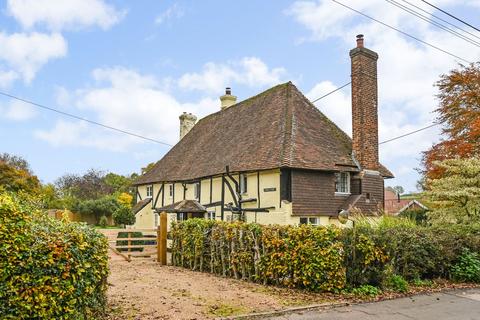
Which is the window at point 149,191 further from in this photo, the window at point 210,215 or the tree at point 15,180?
the tree at point 15,180

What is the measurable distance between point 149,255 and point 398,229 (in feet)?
33.9

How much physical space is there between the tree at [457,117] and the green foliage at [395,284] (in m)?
13.4

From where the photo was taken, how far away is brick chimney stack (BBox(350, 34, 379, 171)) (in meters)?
18.0

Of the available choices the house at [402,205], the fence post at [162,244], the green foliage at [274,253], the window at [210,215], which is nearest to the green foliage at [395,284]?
the green foliage at [274,253]

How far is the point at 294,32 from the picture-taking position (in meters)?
12.2

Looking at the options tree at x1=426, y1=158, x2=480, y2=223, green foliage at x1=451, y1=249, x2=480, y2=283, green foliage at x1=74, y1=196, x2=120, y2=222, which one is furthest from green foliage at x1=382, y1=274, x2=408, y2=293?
green foliage at x1=74, y1=196, x2=120, y2=222

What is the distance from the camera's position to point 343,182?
18375 mm

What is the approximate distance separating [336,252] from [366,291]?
103 cm

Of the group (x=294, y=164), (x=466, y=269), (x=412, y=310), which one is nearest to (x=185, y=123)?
(x=294, y=164)

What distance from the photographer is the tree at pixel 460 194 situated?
48.4 feet

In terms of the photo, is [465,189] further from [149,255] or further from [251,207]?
[149,255]

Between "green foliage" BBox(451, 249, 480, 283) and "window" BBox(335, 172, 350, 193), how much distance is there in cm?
765

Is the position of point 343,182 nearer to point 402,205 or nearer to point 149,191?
point 149,191

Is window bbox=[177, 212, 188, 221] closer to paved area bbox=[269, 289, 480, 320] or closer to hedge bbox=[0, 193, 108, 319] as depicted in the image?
paved area bbox=[269, 289, 480, 320]
